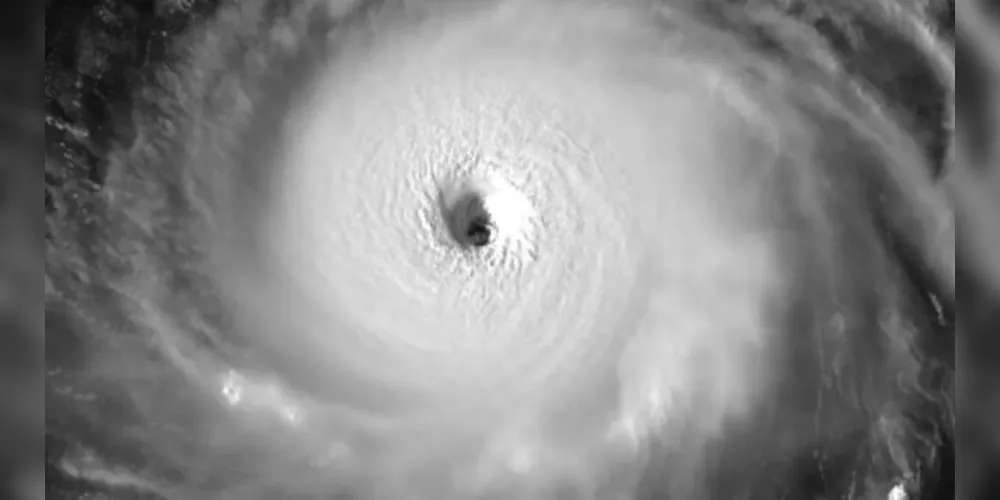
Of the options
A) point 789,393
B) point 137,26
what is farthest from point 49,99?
point 789,393

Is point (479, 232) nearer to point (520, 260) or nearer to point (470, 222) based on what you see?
point (470, 222)

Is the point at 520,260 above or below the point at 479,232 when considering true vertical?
below

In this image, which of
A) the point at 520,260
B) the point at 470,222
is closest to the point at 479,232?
the point at 470,222

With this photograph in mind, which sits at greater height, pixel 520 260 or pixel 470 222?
pixel 470 222

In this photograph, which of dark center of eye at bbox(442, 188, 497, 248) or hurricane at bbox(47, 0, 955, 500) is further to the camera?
dark center of eye at bbox(442, 188, 497, 248)

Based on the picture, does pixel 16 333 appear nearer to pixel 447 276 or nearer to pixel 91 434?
pixel 91 434

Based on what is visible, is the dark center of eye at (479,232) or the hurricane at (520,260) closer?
the hurricane at (520,260)

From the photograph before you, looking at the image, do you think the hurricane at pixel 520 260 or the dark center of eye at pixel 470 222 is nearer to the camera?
the hurricane at pixel 520 260

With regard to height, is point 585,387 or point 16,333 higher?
point 585,387
